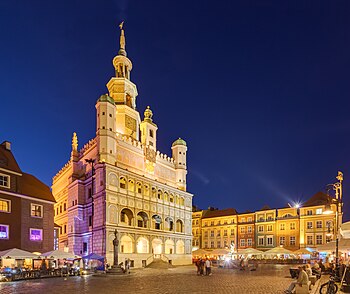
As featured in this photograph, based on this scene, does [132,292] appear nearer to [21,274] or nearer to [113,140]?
[21,274]

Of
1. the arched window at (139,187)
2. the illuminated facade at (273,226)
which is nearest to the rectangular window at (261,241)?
the illuminated facade at (273,226)

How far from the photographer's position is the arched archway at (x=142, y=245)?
5544cm

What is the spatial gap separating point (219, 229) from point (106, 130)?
54641 millimetres

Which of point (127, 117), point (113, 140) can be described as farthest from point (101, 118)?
point (127, 117)

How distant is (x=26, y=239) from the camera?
3669 cm

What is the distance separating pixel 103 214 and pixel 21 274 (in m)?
18.8

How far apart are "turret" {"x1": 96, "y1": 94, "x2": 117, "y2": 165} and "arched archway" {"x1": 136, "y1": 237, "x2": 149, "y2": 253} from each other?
43.6 ft

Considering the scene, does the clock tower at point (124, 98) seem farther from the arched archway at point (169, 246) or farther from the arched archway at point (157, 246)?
the arched archway at point (169, 246)

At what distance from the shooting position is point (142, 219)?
188ft

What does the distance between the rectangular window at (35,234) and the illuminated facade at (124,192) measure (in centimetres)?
811

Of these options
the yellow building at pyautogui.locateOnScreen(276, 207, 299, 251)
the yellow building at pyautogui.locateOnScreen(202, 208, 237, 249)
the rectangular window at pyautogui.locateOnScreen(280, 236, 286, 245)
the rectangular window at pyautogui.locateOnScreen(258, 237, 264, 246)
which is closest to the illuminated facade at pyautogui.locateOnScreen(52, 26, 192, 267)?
the yellow building at pyautogui.locateOnScreen(276, 207, 299, 251)

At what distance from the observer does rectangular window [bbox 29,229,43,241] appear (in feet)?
123

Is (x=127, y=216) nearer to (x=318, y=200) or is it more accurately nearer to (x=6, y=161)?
(x=6, y=161)

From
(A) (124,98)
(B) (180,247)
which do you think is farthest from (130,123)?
(B) (180,247)
